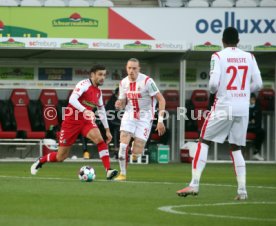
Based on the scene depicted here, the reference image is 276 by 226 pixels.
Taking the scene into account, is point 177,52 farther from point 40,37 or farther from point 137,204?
point 137,204

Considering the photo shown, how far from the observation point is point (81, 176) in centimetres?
1627

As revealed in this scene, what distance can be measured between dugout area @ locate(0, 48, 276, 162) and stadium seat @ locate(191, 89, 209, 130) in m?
0.30

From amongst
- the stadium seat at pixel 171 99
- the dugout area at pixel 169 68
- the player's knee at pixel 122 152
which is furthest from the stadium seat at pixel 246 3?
the player's knee at pixel 122 152

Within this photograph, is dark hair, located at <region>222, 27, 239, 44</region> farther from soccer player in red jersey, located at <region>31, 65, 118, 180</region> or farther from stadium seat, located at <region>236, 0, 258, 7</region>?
stadium seat, located at <region>236, 0, 258, 7</region>

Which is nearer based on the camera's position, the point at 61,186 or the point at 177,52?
the point at 61,186

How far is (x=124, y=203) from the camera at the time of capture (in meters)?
12.2

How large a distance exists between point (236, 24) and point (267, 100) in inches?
111

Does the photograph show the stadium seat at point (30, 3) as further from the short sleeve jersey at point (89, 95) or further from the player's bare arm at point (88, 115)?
the player's bare arm at point (88, 115)

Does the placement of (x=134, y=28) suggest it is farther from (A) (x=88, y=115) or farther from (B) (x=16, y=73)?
(A) (x=88, y=115)

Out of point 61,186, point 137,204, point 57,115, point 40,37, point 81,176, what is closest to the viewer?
point 137,204

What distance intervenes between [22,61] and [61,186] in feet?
42.6

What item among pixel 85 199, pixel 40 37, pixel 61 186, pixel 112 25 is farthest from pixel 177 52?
pixel 85 199

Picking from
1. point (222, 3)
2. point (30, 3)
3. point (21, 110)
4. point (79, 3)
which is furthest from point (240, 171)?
point (222, 3)

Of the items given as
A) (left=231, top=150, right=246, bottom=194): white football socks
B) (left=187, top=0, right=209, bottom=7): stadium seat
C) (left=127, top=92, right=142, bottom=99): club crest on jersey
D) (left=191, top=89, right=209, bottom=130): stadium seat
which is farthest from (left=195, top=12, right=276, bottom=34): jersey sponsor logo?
(left=231, top=150, right=246, bottom=194): white football socks
